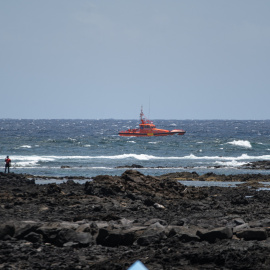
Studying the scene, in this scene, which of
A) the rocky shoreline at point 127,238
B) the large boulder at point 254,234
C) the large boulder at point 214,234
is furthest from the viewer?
the large boulder at point 254,234

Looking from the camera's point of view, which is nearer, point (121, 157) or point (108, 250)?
point (108, 250)

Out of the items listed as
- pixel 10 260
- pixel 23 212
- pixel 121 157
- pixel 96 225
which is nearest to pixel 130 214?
pixel 23 212

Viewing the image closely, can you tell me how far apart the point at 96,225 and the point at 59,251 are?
5.18 feet

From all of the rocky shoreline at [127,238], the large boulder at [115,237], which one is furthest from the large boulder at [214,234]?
the large boulder at [115,237]

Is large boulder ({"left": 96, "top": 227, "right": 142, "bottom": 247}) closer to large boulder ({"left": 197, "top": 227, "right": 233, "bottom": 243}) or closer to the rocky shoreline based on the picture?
the rocky shoreline

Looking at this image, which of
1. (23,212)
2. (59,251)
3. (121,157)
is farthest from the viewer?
(121,157)

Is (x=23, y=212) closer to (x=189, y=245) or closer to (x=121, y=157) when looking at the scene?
(x=189, y=245)

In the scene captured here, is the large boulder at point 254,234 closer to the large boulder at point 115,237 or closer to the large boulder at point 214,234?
the large boulder at point 214,234

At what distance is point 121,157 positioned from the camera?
2298 inches

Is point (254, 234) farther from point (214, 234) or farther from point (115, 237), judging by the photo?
point (115, 237)

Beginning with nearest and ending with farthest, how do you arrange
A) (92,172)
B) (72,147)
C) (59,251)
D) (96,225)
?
(59,251) → (96,225) → (92,172) → (72,147)

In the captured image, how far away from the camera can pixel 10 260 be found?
10.4m

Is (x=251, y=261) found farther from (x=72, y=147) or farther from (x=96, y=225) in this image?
(x=72, y=147)

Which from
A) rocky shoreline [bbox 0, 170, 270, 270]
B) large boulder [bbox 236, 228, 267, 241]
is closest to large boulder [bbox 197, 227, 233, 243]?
rocky shoreline [bbox 0, 170, 270, 270]
